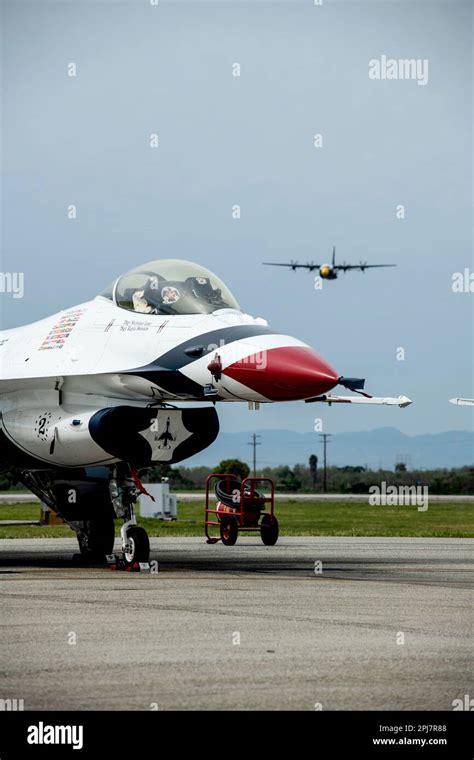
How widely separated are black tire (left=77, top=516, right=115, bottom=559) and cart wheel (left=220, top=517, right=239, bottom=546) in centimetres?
600

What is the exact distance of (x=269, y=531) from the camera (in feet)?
85.3

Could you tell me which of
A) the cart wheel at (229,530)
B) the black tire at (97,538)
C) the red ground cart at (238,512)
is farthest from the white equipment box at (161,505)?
the black tire at (97,538)

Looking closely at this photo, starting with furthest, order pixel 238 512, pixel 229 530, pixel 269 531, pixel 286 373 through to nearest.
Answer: pixel 238 512 → pixel 269 531 → pixel 229 530 → pixel 286 373

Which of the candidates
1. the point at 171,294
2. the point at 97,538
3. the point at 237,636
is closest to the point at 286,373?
the point at 171,294

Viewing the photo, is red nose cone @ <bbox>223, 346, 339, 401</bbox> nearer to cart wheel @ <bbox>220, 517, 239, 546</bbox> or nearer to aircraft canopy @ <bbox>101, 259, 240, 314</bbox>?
aircraft canopy @ <bbox>101, 259, 240, 314</bbox>

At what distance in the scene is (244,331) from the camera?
1587 cm

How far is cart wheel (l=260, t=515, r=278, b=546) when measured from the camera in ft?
85.1

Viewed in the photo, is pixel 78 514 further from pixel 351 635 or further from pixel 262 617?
pixel 351 635

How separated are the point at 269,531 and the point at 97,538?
6.87 meters

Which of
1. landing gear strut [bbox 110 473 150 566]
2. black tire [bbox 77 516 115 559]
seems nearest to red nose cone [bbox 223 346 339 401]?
landing gear strut [bbox 110 473 150 566]

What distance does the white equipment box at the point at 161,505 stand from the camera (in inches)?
1563

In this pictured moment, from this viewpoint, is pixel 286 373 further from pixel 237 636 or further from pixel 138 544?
pixel 237 636

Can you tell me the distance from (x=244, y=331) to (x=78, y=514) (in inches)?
207
